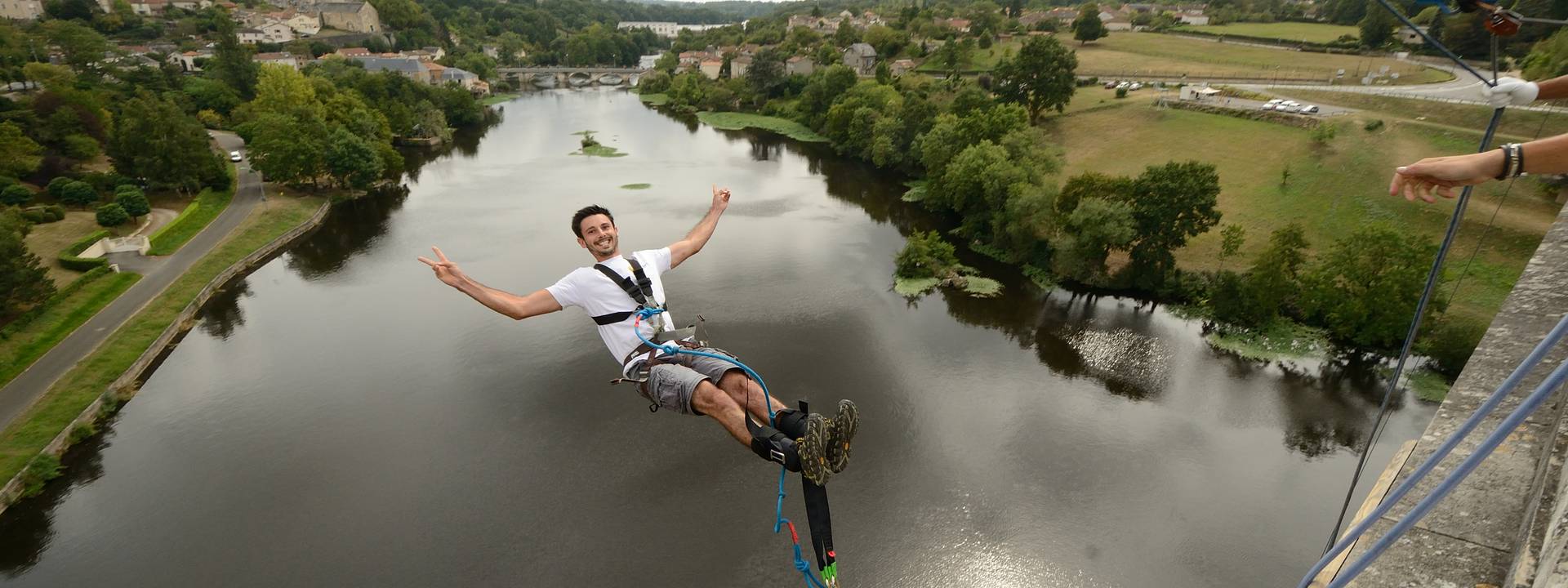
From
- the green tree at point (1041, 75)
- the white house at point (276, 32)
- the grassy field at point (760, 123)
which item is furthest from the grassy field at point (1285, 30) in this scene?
the white house at point (276, 32)

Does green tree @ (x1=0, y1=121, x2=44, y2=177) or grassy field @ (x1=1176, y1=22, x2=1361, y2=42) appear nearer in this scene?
green tree @ (x1=0, y1=121, x2=44, y2=177)

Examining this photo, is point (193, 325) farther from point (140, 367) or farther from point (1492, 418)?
point (1492, 418)

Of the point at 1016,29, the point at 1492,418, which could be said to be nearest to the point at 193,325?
the point at 1492,418

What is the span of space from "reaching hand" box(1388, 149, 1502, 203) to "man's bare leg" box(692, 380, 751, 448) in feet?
12.0

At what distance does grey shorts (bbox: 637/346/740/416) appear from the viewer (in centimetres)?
488

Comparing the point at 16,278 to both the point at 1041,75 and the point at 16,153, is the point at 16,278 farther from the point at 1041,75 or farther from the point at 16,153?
the point at 1041,75

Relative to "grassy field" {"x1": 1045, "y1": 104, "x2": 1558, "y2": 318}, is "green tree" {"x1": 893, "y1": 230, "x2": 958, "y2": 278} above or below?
below

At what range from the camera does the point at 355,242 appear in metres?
32.0

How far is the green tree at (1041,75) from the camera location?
145ft

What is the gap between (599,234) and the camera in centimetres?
500

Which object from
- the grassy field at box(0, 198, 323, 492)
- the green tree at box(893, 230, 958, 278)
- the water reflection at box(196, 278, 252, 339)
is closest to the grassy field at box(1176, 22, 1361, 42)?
the green tree at box(893, 230, 958, 278)

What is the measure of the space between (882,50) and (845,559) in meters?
75.5

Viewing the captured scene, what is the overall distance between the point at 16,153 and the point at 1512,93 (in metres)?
51.5

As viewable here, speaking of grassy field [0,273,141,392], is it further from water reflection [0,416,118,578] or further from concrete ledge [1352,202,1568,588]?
concrete ledge [1352,202,1568,588]
